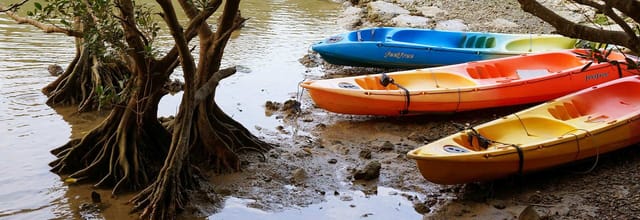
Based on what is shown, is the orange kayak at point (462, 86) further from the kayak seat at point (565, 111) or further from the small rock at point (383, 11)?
the small rock at point (383, 11)

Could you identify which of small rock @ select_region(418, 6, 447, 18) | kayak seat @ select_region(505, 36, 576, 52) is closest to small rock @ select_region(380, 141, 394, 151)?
kayak seat @ select_region(505, 36, 576, 52)

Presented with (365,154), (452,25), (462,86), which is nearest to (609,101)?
(462,86)

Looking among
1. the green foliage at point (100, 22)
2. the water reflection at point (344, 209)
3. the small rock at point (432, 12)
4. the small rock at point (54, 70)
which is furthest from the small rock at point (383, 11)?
the green foliage at point (100, 22)

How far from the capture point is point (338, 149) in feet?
23.1

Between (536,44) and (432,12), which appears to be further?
(432,12)

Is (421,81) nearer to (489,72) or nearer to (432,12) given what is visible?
(489,72)

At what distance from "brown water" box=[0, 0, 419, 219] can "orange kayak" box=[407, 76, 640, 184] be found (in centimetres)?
56

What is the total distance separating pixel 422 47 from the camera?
386 inches

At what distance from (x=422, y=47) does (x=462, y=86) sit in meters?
1.79

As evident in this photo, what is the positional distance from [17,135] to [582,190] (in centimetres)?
571

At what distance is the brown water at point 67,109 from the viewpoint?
559 cm

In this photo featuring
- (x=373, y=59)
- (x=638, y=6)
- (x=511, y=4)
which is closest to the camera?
(x=638, y=6)

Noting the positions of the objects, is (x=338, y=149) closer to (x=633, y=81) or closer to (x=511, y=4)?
(x=633, y=81)

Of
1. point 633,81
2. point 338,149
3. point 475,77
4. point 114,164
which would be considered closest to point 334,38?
point 475,77
